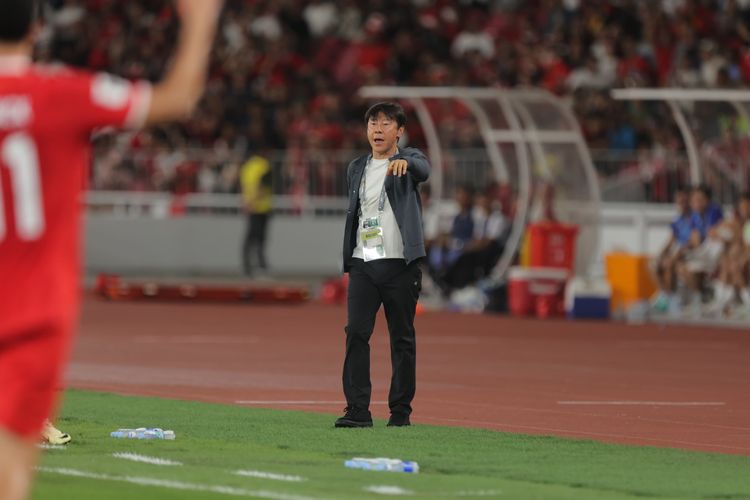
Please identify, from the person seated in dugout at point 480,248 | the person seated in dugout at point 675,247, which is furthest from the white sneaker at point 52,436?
the person seated in dugout at point 480,248

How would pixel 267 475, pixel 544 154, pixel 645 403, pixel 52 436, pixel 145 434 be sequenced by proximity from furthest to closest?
1. pixel 544 154
2. pixel 645 403
3. pixel 145 434
4. pixel 52 436
5. pixel 267 475

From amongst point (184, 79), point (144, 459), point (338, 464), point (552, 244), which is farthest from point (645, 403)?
point (552, 244)

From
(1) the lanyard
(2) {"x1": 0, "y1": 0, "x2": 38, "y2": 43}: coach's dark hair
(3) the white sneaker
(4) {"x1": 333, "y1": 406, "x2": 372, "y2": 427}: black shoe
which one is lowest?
A: (4) {"x1": 333, "y1": 406, "x2": 372, "y2": 427}: black shoe

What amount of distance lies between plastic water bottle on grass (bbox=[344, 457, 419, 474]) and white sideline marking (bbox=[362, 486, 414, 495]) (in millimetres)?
696

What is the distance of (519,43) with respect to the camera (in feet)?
116

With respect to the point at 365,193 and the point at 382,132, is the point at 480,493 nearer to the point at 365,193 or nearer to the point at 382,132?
the point at 365,193

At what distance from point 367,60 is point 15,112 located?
31.6m

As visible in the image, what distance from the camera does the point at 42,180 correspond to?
5.82 meters

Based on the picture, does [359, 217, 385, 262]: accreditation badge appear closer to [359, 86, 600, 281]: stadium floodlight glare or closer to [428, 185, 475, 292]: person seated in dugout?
[359, 86, 600, 281]: stadium floodlight glare

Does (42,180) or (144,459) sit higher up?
(42,180)

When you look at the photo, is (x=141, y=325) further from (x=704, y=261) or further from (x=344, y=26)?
(x=344, y=26)

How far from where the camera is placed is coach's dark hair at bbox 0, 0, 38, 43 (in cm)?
574

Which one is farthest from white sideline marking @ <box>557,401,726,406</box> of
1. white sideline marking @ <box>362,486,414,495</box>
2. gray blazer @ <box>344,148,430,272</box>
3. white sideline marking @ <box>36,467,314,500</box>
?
white sideline marking @ <box>36,467,314,500</box>

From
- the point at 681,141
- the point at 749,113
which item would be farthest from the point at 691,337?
the point at 681,141
